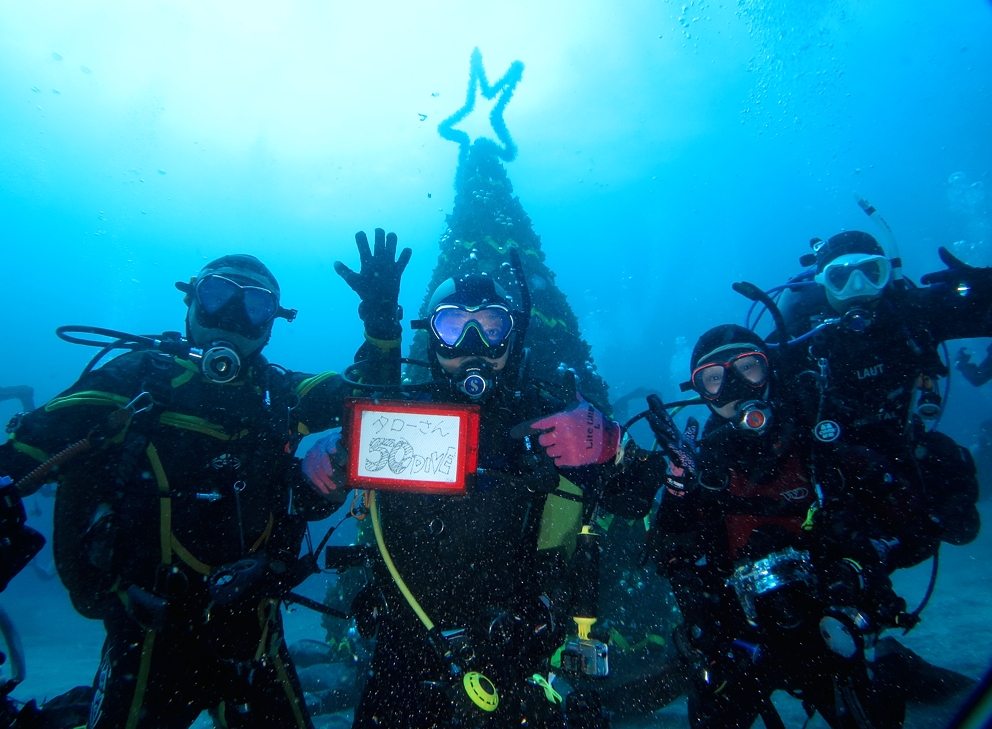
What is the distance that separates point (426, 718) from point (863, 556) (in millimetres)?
3349

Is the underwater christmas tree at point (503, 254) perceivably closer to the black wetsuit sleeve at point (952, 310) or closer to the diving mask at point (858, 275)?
the diving mask at point (858, 275)

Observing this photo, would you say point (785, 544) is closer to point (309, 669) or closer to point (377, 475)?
point (377, 475)

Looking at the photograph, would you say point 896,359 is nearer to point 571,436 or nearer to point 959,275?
point 959,275

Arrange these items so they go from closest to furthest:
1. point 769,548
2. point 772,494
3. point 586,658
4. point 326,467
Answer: point 586,658 → point 326,467 → point 769,548 → point 772,494

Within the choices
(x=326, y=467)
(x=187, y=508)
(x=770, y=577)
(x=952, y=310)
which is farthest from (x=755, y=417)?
(x=187, y=508)

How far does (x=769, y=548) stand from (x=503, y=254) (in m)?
11.5

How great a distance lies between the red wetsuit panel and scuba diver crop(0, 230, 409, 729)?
11.2ft

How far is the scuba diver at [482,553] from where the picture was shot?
2.95 m

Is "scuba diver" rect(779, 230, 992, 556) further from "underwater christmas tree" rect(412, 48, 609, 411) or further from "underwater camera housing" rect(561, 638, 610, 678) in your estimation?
"underwater christmas tree" rect(412, 48, 609, 411)

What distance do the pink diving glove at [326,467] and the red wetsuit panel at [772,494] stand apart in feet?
11.0

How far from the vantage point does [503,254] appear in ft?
45.3

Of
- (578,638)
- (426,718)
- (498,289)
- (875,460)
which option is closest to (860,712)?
(875,460)

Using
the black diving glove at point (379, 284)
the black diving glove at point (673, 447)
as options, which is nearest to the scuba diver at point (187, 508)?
the black diving glove at point (379, 284)

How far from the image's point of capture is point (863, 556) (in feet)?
10.7
